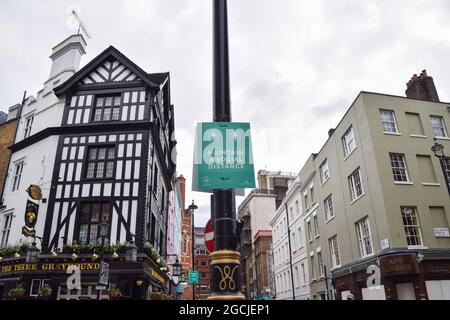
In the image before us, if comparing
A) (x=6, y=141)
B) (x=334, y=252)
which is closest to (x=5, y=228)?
(x=6, y=141)

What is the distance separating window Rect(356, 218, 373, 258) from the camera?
20.6m

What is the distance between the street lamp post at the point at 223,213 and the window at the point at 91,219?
14691 millimetres

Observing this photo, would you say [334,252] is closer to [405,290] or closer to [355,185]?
Answer: [355,185]

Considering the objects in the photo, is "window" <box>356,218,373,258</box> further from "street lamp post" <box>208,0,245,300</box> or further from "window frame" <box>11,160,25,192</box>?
"window frame" <box>11,160,25,192</box>

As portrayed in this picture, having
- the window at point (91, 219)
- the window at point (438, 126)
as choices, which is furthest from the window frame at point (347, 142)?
the window at point (91, 219)

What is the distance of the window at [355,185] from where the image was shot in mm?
22094

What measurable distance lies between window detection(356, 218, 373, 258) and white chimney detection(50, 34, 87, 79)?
21057 millimetres

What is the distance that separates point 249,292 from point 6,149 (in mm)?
51317

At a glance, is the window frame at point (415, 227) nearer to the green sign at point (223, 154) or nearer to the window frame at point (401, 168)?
the window frame at point (401, 168)

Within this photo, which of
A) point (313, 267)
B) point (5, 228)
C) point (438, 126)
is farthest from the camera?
point (313, 267)

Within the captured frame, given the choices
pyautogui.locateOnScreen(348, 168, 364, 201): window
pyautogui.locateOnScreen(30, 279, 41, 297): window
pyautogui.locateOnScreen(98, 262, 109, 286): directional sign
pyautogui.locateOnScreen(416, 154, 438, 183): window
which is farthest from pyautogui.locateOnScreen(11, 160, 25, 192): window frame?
pyautogui.locateOnScreen(416, 154, 438, 183): window

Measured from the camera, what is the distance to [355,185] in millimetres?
22656

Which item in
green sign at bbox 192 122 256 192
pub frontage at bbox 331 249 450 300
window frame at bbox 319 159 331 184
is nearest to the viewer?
green sign at bbox 192 122 256 192

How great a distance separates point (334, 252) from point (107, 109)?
1902cm
